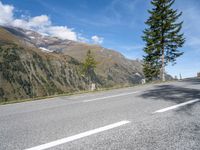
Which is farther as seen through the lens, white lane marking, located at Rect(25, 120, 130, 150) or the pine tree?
the pine tree

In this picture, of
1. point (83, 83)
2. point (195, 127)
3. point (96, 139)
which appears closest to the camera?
point (96, 139)

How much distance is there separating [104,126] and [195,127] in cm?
199

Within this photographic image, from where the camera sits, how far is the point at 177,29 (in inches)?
1102

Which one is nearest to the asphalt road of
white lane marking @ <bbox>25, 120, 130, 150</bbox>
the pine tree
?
white lane marking @ <bbox>25, 120, 130, 150</bbox>

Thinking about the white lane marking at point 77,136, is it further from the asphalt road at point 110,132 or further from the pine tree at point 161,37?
the pine tree at point 161,37

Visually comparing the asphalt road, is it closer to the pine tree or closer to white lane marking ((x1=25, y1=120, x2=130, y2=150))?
white lane marking ((x1=25, y1=120, x2=130, y2=150))

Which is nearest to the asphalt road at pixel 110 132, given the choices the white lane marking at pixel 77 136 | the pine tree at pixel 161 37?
the white lane marking at pixel 77 136

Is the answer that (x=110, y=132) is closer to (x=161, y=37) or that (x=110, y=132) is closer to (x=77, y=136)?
(x=77, y=136)

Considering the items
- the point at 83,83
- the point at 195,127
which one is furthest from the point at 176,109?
the point at 83,83

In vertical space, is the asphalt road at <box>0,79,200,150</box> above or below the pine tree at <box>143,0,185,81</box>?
below

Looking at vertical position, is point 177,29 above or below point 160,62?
above

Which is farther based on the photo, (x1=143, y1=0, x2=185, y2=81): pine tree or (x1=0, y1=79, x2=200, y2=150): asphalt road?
(x1=143, y1=0, x2=185, y2=81): pine tree

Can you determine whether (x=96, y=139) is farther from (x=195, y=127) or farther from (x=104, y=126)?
(x=195, y=127)

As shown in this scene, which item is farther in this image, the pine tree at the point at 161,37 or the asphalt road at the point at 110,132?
the pine tree at the point at 161,37
